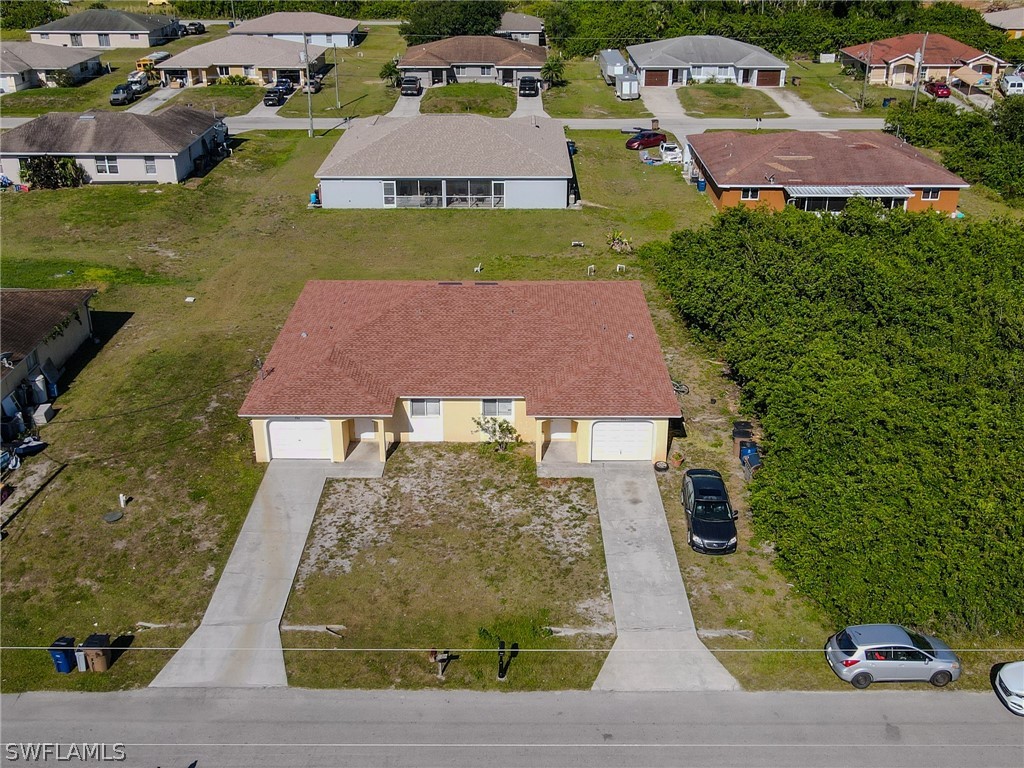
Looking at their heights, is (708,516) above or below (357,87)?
below

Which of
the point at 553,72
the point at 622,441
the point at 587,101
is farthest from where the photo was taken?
the point at 553,72

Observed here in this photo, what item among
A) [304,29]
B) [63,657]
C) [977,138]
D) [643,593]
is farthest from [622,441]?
[304,29]

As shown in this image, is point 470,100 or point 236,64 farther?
point 236,64

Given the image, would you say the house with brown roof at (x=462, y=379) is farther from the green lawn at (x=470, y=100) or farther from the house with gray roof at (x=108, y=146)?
the green lawn at (x=470, y=100)

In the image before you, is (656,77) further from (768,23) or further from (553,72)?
(768,23)

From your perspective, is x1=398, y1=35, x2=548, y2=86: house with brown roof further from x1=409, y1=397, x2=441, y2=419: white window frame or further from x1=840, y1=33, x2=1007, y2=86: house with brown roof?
x1=409, y1=397, x2=441, y2=419: white window frame

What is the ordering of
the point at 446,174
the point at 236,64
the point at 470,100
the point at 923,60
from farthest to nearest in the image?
1. the point at 236,64
2. the point at 923,60
3. the point at 470,100
4. the point at 446,174

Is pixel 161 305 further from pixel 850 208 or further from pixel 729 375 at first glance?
pixel 850 208

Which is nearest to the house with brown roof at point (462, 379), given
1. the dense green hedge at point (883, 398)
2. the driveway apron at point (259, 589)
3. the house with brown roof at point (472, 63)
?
the driveway apron at point (259, 589)
